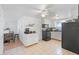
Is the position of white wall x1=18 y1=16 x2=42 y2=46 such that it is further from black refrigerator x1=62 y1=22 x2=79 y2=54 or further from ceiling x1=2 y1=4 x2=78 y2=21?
black refrigerator x1=62 y1=22 x2=79 y2=54

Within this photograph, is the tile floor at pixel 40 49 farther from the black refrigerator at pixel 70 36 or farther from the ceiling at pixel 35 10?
the ceiling at pixel 35 10

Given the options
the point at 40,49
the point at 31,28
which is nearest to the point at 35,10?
the point at 31,28

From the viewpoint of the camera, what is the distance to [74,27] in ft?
5.16

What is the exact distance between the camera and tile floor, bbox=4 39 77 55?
151cm

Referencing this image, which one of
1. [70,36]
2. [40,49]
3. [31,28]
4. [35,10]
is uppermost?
[35,10]

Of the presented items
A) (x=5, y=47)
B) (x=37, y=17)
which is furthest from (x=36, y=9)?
(x=5, y=47)

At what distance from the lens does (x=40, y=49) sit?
1.54 m

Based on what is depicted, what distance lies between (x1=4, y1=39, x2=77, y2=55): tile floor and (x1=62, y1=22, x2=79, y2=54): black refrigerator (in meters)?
0.10

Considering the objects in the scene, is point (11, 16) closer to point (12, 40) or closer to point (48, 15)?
point (12, 40)

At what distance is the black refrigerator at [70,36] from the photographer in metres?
1.55

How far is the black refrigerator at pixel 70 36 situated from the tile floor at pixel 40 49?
0.33ft

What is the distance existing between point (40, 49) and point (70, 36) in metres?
0.63

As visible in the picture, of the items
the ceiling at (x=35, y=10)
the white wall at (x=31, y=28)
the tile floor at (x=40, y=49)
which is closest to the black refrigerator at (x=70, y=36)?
the tile floor at (x=40, y=49)

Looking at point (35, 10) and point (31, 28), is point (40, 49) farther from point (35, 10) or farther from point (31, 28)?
point (35, 10)
